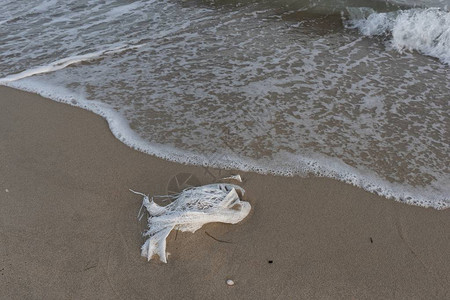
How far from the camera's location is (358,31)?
22.2ft

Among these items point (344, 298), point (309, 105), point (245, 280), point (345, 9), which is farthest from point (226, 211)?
point (345, 9)

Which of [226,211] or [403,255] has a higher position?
[226,211]

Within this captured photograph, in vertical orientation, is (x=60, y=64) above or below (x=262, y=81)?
above

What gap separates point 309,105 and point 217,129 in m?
1.18

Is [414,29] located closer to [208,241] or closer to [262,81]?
[262,81]

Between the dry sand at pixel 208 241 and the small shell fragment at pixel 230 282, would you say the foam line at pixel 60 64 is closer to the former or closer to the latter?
the dry sand at pixel 208 241

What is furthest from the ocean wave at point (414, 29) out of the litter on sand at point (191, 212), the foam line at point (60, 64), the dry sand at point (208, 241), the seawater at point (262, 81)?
the litter on sand at point (191, 212)

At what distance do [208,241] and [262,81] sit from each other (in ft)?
8.81

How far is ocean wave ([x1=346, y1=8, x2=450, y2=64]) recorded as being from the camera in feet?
19.2

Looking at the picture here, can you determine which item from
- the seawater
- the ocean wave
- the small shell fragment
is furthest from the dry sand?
the ocean wave

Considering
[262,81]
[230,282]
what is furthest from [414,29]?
[230,282]

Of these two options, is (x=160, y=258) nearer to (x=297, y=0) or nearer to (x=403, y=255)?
(x=403, y=255)

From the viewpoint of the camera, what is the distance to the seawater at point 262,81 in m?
3.61

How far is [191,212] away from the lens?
9.17 feet
